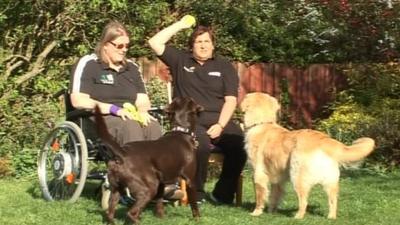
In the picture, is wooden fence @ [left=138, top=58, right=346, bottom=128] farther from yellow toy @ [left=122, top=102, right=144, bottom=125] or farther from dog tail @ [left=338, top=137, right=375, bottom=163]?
dog tail @ [left=338, top=137, right=375, bottom=163]

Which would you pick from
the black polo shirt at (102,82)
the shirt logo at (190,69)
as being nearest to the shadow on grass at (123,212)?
the black polo shirt at (102,82)

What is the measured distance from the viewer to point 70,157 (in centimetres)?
718

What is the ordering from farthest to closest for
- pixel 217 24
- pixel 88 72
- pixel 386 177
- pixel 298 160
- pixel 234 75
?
pixel 217 24 < pixel 386 177 < pixel 234 75 < pixel 88 72 < pixel 298 160

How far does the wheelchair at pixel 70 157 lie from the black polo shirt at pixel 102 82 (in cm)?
22

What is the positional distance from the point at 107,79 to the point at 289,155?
1799mm

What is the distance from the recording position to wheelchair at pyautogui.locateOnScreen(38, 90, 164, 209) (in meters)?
6.98

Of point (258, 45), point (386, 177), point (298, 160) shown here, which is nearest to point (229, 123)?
point (298, 160)

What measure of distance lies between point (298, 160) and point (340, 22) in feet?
21.9

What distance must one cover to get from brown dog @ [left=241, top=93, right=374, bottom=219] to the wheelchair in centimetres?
123

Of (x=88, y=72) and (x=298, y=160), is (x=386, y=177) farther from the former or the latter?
(x=88, y=72)

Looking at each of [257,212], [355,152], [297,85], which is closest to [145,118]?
[257,212]

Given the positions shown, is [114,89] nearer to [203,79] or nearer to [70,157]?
[70,157]

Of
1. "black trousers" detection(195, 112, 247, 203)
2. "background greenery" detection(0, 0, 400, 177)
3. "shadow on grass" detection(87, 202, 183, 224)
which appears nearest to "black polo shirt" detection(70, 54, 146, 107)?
"black trousers" detection(195, 112, 247, 203)

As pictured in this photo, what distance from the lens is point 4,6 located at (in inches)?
426
